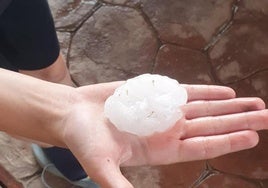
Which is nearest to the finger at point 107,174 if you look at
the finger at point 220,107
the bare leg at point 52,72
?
the finger at point 220,107

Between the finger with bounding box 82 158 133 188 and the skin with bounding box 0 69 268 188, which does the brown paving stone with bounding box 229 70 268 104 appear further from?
the finger with bounding box 82 158 133 188

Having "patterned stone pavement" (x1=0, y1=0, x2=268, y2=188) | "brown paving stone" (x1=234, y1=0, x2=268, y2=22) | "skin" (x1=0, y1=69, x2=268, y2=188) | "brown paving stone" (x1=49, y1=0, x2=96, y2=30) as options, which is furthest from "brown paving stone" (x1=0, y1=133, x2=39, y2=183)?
"brown paving stone" (x1=234, y1=0, x2=268, y2=22)

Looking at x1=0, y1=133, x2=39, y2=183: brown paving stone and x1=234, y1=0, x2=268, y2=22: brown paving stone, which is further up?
x1=234, y1=0, x2=268, y2=22: brown paving stone

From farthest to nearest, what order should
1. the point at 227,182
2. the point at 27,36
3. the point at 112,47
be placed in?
1. the point at 112,47
2. the point at 227,182
3. the point at 27,36

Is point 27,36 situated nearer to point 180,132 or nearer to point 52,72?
point 52,72

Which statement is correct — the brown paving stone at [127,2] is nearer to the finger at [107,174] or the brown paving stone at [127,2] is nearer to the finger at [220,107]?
the finger at [220,107]

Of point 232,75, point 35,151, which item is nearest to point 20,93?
point 35,151

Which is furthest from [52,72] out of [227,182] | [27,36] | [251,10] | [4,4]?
[251,10]
